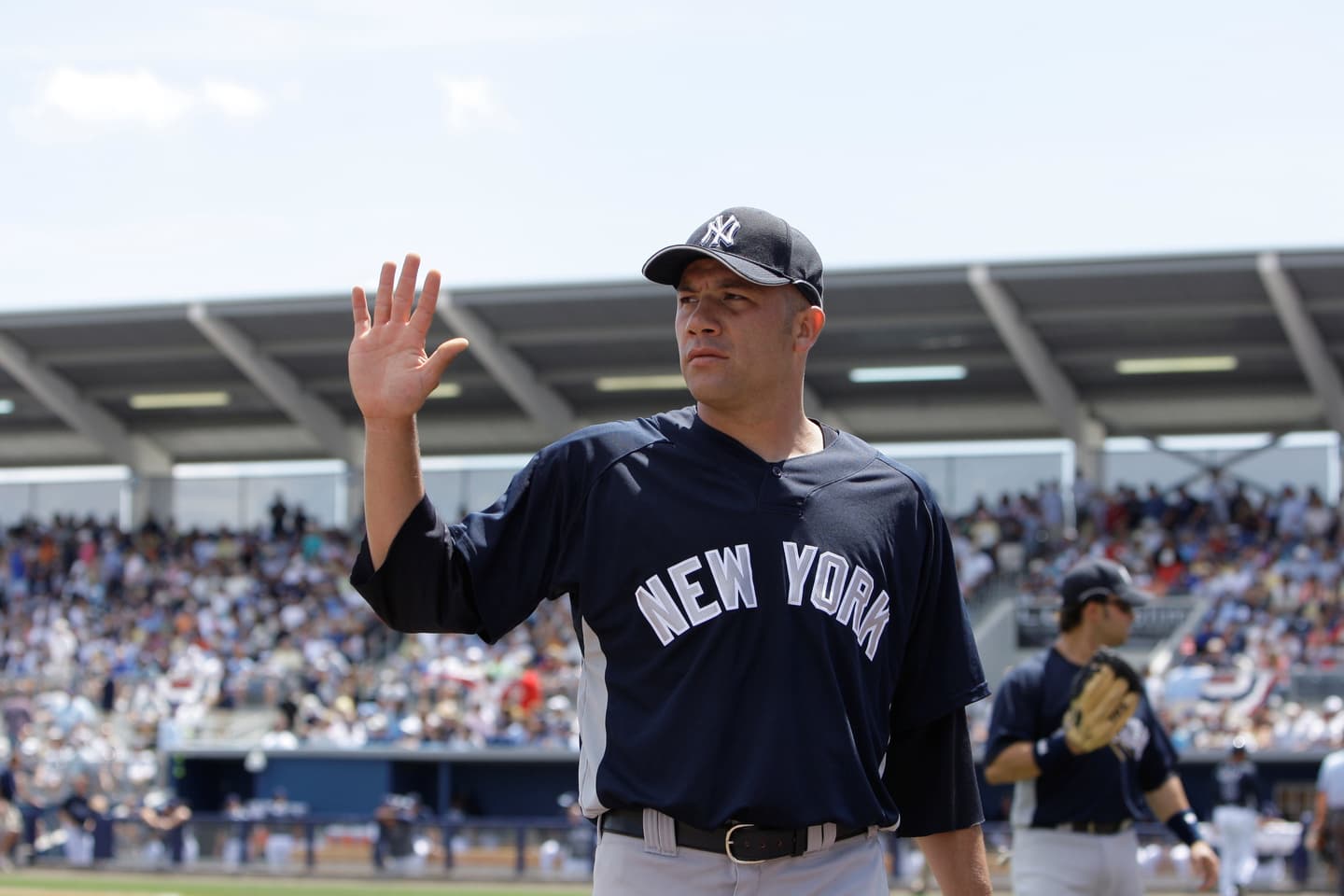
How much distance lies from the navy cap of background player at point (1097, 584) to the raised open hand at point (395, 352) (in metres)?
3.98

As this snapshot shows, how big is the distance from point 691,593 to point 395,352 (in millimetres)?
676

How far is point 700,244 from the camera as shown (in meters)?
3.22

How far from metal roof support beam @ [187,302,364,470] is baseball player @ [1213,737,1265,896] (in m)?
18.1

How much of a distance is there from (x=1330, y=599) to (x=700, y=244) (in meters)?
20.8

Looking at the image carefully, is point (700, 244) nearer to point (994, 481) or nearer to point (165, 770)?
point (165, 770)

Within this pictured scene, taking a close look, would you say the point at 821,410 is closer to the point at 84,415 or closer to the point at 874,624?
the point at 84,415

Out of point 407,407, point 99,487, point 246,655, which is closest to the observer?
point 407,407

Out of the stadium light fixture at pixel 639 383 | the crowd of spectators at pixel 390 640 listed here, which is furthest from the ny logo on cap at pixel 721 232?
the stadium light fixture at pixel 639 383

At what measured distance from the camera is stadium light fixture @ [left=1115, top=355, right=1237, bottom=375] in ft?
90.1

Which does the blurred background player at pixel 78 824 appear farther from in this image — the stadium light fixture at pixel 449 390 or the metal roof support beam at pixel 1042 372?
the metal roof support beam at pixel 1042 372

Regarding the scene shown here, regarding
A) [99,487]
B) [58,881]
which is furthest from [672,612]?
[99,487]

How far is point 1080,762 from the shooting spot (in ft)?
21.0

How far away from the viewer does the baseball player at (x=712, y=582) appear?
3.06 metres

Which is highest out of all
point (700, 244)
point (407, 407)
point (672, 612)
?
point (700, 244)
